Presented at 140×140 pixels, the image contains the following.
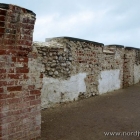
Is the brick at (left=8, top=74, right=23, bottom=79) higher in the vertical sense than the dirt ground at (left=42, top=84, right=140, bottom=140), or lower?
higher

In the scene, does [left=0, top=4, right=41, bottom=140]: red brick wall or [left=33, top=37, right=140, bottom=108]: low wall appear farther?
[left=33, top=37, right=140, bottom=108]: low wall

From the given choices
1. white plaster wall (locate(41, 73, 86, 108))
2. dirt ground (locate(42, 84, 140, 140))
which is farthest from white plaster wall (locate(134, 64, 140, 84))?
white plaster wall (locate(41, 73, 86, 108))

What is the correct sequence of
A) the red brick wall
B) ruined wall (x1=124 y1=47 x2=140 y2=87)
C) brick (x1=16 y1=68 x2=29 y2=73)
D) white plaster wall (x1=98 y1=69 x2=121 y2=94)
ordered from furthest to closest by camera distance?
ruined wall (x1=124 y1=47 x2=140 y2=87), white plaster wall (x1=98 y1=69 x2=121 y2=94), brick (x1=16 y1=68 x2=29 y2=73), the red brick wall

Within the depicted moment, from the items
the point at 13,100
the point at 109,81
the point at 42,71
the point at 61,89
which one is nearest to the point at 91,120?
the point at 61,89

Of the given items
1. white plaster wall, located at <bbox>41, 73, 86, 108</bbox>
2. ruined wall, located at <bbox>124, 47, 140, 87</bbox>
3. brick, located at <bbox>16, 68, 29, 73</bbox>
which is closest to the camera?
brick, located at <bbox>16, 68, 29, 73</bbox>

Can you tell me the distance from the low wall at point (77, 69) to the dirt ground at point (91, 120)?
0.40 m

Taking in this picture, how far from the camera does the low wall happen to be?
5.25 meters

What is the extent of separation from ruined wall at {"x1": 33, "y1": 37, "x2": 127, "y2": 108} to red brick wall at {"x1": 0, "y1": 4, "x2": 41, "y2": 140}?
3.66ft

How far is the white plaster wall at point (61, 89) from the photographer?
5179 mm

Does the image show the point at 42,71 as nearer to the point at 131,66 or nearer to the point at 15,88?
the point at 15,88

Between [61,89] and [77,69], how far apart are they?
0.95m

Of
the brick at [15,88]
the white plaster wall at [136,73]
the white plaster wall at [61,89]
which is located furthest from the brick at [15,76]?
the white plaster wall at [136,73]

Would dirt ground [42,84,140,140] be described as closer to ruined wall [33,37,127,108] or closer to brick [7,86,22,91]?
ruined wall [33,37,127,108]

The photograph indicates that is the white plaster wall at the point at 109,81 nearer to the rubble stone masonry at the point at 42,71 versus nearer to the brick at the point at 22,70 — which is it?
the rubble stone masonry at the point at 42,71
